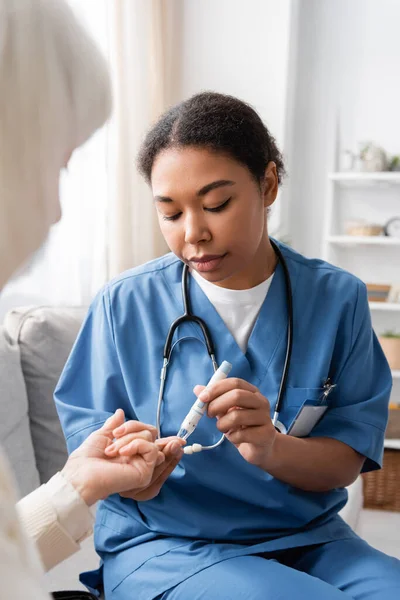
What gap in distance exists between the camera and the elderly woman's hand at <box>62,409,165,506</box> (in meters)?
1.10

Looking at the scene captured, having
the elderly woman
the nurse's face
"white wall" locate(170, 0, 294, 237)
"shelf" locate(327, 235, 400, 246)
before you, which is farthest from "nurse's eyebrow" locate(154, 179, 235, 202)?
"white wall" locate(170, 0, 294, 237)

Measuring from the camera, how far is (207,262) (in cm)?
140

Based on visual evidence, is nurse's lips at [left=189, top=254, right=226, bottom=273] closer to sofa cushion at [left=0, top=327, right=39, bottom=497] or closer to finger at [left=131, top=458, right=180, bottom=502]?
finger at [left=131, top=458, right=180, bottom=502]

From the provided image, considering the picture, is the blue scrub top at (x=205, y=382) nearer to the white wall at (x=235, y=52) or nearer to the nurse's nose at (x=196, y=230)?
the nurse's nose at (x=196, y=230)

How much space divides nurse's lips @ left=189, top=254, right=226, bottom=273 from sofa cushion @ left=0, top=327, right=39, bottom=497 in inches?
26.7

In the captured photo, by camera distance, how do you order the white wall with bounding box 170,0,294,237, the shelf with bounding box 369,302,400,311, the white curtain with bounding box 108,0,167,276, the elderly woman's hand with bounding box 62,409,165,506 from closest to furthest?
1. the elderly woman's hand with bounding box 62,409,165,506
2. the white curtain with bounding box 108,0,167,276
3. the shelf with bounding box 369,302,400,311
4. the white wall with bounding box 170,0,294,237

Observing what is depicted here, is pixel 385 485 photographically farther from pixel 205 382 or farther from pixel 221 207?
pixel 221 207

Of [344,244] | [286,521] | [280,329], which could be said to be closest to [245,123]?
[280,329]

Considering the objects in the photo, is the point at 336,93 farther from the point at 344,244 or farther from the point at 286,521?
the point at 286,521

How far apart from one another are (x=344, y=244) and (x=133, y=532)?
2611 mm

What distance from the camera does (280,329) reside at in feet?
4.83

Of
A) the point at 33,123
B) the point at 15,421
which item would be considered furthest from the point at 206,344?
the point at 33,123

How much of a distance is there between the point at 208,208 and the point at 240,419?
0.39m

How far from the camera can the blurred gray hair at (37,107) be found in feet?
2.14
